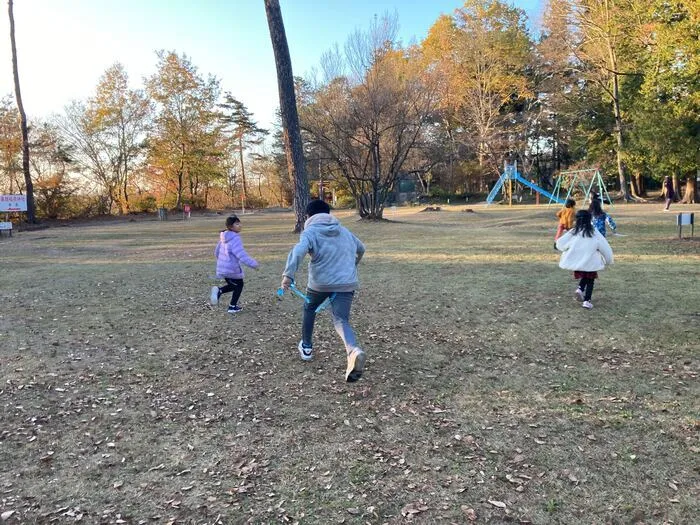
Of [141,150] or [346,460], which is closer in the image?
[346,460]

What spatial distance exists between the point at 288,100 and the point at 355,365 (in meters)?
12.3

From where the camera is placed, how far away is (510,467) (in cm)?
299

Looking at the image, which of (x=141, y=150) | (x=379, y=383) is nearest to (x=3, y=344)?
(x=379, y=383)

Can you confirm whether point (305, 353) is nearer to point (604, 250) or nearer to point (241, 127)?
point (604, 250)

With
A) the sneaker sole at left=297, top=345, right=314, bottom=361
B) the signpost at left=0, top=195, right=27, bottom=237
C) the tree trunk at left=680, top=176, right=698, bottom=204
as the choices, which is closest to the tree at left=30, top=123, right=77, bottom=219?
the signpost at left=0, top=195, right=27, bottom=237

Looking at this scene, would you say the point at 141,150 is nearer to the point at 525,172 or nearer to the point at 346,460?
the point at 525,172

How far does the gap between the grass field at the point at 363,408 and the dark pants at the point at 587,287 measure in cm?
28

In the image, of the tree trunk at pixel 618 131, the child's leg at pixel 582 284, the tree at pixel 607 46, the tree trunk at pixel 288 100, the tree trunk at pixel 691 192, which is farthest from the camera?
the tree trunk at pixel 618 131

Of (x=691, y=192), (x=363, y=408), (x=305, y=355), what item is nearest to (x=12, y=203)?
(x=305, y=355)

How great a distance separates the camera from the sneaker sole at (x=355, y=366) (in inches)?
164

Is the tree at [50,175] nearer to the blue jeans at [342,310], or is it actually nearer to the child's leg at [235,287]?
the child's leg at [235,287]

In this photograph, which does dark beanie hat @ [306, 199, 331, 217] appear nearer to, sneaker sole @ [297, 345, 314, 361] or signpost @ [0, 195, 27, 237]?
sneaker sole @ [297, 345, 314, 361]

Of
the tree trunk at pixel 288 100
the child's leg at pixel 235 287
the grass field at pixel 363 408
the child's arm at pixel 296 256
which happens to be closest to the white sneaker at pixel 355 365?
the grass field at pixel 363 408

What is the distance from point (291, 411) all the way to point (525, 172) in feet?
133
